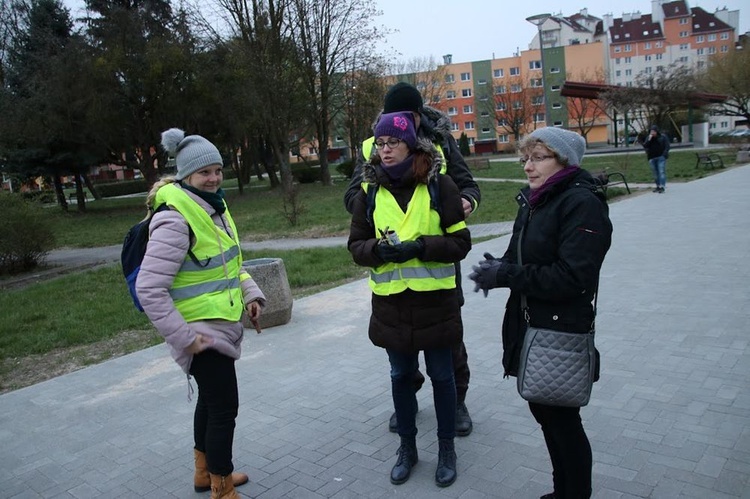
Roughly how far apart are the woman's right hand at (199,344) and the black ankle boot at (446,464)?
1407mm

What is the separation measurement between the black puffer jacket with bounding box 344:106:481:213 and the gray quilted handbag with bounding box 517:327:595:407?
120 cm

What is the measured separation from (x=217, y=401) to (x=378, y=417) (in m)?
1.54

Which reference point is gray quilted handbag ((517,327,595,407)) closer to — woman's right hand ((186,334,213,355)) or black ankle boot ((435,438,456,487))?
black ankle boot ((435,438,456,487))

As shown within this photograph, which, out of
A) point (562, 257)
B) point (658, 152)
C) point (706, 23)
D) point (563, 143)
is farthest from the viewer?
point (706, 23)

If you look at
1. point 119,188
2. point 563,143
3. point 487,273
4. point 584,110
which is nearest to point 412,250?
point 487,273

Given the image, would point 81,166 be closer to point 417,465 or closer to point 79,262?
point 79,262

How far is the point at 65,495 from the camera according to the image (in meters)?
3.74

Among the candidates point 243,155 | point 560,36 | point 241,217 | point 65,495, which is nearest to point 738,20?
point 560,36

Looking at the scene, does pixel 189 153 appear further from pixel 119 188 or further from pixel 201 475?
pixel 119 188

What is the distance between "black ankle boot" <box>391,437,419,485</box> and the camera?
348cm

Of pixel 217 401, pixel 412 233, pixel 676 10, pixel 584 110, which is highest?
pixel 676 10

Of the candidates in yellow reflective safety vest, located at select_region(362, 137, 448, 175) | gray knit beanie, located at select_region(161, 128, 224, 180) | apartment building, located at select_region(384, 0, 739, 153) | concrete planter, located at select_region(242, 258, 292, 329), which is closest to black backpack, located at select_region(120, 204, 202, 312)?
gray knit beanie, located at select_region(161, 128, 224, 180)

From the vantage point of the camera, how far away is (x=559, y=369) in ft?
8.87

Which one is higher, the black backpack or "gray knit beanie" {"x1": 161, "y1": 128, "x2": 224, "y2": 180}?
"gray knit beanie" {"x1": 161, "y1": 128, "x2": 224, "y2": 180}
